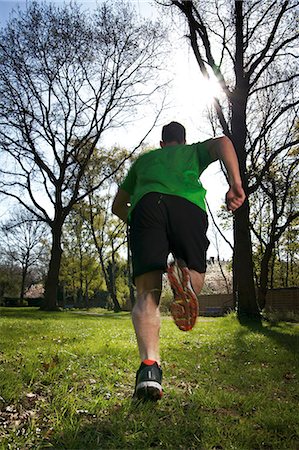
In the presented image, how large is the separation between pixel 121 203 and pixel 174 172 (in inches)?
24.8

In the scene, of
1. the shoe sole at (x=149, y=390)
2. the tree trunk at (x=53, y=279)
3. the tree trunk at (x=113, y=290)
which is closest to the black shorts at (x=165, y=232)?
the shoe sole at (x=149, y=390)

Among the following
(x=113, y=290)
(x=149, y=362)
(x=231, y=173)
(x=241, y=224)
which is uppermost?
(x=241, y=224)

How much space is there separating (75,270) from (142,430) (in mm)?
45162

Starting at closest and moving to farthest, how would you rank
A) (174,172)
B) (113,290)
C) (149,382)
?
(149,382) < (174,172) < (113,290)

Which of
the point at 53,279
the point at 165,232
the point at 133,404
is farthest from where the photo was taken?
the point at 53,279

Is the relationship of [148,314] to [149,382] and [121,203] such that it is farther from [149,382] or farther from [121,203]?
[121,203]

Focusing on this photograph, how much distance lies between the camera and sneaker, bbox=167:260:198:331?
2796 millimetres

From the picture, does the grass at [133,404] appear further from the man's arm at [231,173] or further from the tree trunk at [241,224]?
the tree trunk at [241,224]

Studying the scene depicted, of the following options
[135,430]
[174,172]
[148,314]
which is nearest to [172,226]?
[174,172]

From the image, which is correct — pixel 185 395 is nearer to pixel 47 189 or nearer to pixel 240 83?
pixel 240 83

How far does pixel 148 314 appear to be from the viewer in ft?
9.11

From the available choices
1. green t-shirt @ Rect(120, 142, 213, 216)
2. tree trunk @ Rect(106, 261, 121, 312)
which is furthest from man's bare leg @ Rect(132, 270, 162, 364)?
tree trunk @ Rect(106, 261, 121, 312)

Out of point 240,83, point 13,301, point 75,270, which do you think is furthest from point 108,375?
point 13,301

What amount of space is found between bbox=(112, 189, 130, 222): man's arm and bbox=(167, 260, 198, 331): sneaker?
787mm
